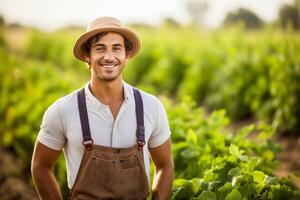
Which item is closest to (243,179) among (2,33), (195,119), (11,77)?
(195,119)

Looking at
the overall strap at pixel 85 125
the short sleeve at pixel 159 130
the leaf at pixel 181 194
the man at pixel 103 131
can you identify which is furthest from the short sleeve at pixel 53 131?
the leaf at pixel 181 194

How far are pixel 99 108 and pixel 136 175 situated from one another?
0.45 meters

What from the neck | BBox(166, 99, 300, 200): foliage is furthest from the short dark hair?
BBox(166, 99, 300, 200): foliage

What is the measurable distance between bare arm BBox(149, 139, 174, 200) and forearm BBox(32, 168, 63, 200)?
62cm

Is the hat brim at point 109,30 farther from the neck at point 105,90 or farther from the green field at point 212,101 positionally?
the green field at point 212,101

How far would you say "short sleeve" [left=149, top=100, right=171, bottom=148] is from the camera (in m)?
3.14

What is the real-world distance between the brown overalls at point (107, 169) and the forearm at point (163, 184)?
21cm

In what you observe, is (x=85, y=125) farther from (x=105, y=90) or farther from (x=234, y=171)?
(x=234, y=171)

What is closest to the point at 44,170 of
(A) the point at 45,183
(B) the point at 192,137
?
(A) the point at 45,183

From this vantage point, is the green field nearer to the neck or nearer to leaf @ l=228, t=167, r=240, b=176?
leaf @ l=228, t=167, r=240, b=176

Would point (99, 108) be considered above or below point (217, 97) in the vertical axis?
above

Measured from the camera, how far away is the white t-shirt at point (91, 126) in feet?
9.70

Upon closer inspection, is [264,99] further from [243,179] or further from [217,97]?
[243,179]

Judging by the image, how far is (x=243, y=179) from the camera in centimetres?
313
